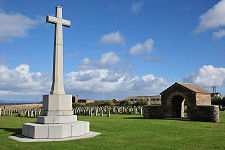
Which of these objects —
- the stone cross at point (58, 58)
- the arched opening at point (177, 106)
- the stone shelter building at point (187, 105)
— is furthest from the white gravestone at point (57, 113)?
the arched opening at point (177, 106)

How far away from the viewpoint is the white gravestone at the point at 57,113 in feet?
28.6

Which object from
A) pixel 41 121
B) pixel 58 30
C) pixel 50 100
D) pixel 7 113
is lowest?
pixel 7 113

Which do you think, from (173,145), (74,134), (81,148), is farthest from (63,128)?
(173,145)

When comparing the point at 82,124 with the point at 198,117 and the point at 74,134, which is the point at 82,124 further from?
the point at 198,117

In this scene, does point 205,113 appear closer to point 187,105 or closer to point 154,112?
point 187,105

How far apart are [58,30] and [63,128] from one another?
4.96 metres

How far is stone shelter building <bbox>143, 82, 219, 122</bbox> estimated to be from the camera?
16.6m

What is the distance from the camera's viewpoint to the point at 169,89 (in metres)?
19.3

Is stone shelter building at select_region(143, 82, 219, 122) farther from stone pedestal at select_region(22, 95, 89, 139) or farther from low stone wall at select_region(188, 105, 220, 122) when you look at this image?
stone pedestal at select_region(22, 95, 89, 139)

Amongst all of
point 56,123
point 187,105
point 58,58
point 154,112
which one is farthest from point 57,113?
point 187,105

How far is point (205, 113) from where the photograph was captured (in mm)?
16656

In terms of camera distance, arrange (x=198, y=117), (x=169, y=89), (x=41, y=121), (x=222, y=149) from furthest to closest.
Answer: (x=169, y=89) < (x=198, y=117) < (x=41, y=121) < (x=222, y=149)

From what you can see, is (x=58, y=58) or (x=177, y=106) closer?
(x=58, y=58)

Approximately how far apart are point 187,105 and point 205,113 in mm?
1670
